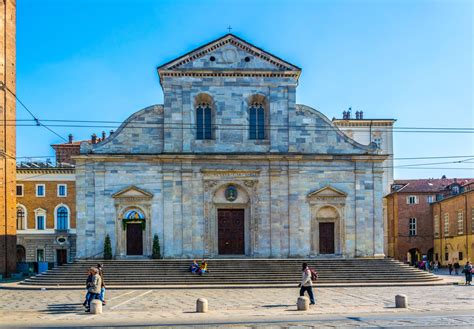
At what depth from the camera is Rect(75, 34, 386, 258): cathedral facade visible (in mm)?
39750

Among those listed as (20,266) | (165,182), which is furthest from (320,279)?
(20,266)

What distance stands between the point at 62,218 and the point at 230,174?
2584 centimetres

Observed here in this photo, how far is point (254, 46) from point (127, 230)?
48.4 ft

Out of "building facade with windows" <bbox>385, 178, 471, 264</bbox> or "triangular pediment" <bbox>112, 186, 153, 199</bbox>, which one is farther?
"building facade with windows" <bbox>385, 178, 471, 264</bbox>

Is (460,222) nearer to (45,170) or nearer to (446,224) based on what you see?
(446,224)

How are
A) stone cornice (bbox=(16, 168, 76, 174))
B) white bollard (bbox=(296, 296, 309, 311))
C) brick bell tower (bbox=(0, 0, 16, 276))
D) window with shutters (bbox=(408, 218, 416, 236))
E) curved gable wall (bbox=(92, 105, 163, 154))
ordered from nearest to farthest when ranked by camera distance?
white bollard (bbox=(296, 296, 309, 311)), curved gable wall (bbox=(92, 105, 163, 154)), brick bell tower (bbox=(0, 0, 16, 276)), stone cornice (bbox=(16, 168, 76, 174)), window with shutters (bbox=(408, 218, 416, 236))

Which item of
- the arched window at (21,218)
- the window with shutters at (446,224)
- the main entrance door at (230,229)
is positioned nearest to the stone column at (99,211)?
the main entrance door at (230,229)

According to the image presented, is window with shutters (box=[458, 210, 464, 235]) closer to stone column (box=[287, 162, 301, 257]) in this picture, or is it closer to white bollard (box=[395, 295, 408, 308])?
stone column (box=[287, 162, 301, 257])

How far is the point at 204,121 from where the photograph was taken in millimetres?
41344

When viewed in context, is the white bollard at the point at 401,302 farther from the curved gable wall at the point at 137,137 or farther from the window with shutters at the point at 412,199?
the window with shutters at the point at 412,199

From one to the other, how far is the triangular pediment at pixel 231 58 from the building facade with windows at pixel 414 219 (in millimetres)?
29134

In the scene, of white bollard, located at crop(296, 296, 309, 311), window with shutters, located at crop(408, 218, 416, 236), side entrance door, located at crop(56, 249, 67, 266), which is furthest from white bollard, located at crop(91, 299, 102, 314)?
window with shutters, located at crop(408, 218, 416, 236)

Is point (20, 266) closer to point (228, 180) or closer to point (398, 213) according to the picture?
point (228, 180)

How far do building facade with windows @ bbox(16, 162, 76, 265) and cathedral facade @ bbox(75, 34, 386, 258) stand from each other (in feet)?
70.2
